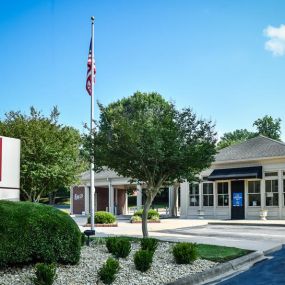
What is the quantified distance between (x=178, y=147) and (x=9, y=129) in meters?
13.3

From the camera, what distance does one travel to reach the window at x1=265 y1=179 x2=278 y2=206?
3170cm

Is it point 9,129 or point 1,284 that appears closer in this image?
point 1,284

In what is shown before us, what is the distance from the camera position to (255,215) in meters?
32.4

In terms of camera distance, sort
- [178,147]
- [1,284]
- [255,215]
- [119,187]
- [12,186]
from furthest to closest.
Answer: [119,187] < [255,215] < [178,147] < [12,186] < [1,284]

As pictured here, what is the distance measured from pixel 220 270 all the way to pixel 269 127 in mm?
62579

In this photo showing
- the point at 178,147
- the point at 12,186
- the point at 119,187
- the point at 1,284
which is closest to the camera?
the point at 1,284

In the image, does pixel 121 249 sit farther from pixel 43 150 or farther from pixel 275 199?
pixel 275 199

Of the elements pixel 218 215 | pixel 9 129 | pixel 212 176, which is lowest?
pixel 218 215

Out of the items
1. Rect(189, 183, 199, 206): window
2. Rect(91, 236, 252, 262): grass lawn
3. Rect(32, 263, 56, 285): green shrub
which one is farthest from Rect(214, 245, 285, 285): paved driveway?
Rect(189, 183, 199, 206): window

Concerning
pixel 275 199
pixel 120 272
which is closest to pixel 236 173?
pixel 275 199

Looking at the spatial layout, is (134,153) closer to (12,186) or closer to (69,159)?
(12,186)

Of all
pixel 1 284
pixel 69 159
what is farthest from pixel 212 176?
pixel 1 284

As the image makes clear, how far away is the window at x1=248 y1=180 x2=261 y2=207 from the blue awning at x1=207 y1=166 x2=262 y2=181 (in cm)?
94

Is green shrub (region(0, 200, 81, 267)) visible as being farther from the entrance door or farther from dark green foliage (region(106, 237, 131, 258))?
the entrance door
